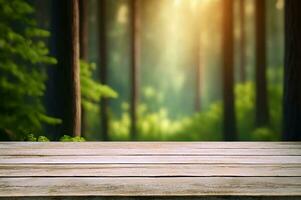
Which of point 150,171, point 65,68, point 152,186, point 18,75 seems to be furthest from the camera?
point 18,75

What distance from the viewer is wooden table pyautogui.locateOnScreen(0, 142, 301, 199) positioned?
2348 millimetres

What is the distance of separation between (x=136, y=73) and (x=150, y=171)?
1525cm

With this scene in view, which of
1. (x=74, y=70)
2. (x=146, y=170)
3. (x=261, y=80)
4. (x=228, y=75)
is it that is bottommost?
(x=261, y=80)

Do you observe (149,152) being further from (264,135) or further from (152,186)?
(264,135)

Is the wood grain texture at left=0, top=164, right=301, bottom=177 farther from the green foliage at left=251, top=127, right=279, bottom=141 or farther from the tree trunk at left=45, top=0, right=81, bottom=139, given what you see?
the green foliage at left=251, top=127, right=279, bottom=141

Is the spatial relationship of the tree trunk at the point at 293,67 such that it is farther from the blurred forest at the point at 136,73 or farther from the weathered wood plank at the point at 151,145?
the blurred forest at the point at 136,73

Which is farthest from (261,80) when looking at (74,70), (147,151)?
(147,151)

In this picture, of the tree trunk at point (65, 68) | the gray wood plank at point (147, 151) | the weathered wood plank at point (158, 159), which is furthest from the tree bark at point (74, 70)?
the weathered wood plank at point (158, 159)

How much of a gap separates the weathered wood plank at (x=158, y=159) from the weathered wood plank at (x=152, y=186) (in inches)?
22.2

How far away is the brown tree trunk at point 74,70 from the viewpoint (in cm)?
657

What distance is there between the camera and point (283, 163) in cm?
317

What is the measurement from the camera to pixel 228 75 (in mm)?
14531

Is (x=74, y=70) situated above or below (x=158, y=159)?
below

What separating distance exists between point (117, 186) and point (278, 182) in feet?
2.77
